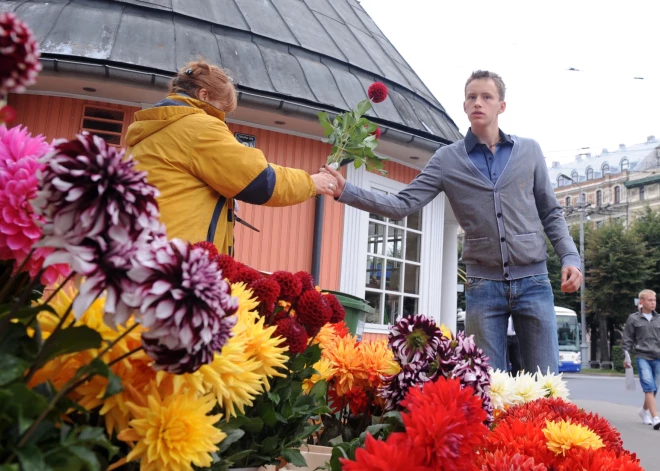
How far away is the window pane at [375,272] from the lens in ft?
28.5

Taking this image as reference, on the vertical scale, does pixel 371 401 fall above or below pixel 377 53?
below

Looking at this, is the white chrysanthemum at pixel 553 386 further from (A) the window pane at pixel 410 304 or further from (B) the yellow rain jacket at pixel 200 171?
(A) the window pane at pixel 410 304

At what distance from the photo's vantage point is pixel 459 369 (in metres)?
1.25

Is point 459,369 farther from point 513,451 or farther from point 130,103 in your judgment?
point 130,103

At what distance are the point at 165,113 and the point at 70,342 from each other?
5.99 ft

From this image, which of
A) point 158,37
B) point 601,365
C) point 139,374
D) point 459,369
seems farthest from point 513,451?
point 601,365

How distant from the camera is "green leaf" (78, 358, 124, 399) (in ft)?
2.03

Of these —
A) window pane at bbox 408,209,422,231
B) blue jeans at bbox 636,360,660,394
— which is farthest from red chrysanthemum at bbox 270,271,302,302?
blue jeans at bbox 636,360,660,394

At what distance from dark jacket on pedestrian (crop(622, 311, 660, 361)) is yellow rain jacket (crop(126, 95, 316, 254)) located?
30.2ft

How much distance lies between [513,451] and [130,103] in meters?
6.68

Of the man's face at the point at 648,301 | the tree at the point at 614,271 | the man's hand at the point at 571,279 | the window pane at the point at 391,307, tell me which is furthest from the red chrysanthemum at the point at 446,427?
the tree at the point at 614,271

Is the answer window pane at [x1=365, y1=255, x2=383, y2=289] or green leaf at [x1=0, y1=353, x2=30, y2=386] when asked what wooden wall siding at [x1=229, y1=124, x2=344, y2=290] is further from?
green leaf at [x1=0, y1=353, x2=30, y2=386]

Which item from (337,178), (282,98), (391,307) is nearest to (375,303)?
(391,307)

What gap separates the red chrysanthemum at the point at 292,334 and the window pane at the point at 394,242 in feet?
25.9
